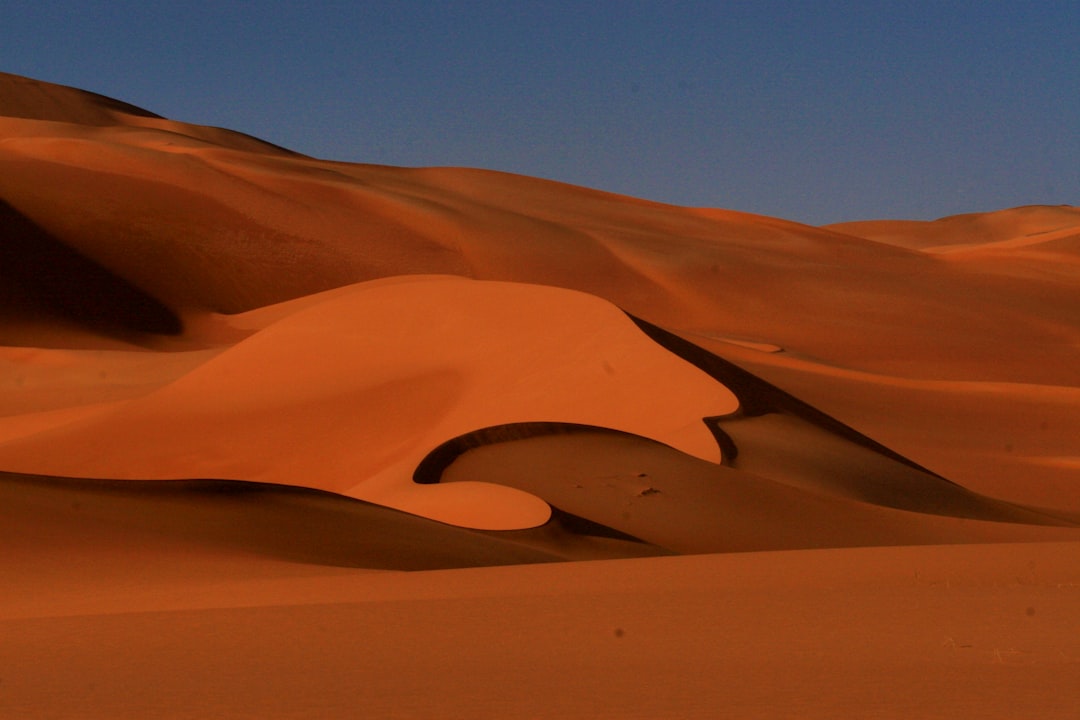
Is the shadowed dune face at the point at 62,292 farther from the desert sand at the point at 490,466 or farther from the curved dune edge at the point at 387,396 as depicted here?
the curved dune edge at the point at 387,396

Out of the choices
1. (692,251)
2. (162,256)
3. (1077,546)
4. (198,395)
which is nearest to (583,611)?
(1077,546)

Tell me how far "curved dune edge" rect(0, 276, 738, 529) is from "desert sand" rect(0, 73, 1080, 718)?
7cm

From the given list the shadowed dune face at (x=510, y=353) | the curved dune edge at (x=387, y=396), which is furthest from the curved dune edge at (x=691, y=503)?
the curved dune edge at (x=387, y=396)

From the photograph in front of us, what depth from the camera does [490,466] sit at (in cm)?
1377

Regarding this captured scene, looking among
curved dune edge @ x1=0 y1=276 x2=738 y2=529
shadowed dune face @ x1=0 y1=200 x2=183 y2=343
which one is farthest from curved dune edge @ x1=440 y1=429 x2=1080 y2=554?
shadowed dune face @ x1=0 y1=200 x2=183 y2=343

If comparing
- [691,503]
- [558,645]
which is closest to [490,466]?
[691,503]

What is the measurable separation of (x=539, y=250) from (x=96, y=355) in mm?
20594

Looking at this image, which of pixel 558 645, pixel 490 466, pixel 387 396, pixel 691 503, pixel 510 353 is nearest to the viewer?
pixel 558 645

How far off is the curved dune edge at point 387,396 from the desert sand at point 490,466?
2.9 inches

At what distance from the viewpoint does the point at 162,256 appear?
3853cm

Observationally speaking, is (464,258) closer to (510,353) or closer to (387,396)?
(510,353)

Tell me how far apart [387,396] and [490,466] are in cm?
604

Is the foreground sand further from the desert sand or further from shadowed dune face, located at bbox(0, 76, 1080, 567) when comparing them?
shadowed dune face, located at bbox(0, 76, 1080, 567)

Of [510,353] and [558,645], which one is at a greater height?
[510,353]
